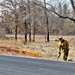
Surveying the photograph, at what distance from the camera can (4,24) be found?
58562 millimetres

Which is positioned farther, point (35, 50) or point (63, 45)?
point (35, 50)

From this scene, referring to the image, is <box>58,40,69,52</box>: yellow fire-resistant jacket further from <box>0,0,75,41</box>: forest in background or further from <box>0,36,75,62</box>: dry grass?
<box>0,0,75,41</box>: forest in background

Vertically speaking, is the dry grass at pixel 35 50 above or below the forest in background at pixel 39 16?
below

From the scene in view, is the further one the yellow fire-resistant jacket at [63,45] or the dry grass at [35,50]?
the dry grass at [35,50]

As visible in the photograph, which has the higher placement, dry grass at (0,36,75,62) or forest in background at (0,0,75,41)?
forest in background at (0,0,75,41)

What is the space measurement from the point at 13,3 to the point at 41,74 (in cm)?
4329

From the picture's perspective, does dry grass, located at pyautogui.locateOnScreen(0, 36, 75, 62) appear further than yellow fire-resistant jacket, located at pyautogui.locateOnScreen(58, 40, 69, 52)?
Yes

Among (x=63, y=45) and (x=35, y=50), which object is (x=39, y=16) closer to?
(x=35, y=50)

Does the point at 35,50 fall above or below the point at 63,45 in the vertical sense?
below

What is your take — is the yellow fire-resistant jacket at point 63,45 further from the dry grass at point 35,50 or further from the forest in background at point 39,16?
the forest in background at point 39,16

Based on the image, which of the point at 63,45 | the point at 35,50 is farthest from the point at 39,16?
the point at 63,45

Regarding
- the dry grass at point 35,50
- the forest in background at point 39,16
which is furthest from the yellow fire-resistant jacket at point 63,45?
the forest in background at point 39,16

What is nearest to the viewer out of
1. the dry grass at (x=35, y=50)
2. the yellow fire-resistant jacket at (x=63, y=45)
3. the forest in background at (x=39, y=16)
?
the yellow fire-resistant jacket at (x=63, y=45)

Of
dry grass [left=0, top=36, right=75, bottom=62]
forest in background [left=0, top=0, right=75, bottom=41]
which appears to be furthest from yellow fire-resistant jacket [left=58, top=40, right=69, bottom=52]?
forest in background [left=0, top=0, right=75, bottom=41]
